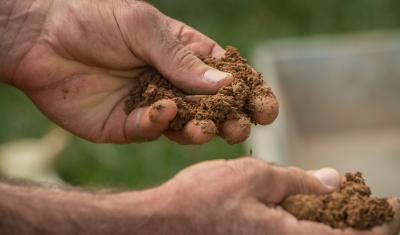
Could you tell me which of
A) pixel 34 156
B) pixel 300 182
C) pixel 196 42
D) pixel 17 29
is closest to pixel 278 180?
pixel 300 182

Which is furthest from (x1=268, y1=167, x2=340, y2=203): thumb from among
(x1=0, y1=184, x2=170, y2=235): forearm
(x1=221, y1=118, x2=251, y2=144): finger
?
(x1=0, y1=184, x2=170, y2=235): forearm

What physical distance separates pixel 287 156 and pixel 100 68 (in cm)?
143

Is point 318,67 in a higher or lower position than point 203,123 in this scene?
higher

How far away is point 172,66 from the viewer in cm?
237

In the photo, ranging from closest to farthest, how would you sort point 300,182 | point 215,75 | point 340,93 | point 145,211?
point 145,211, point 300,182, point 215,75, point 340,93

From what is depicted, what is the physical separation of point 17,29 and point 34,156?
1795mm

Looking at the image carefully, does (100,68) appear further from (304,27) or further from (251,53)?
(304,27)

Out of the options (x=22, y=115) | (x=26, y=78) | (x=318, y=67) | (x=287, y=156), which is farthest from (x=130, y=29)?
(x=22, y=115)

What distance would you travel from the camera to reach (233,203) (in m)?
1.99

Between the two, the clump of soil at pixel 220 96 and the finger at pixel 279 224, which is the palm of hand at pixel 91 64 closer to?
the clump of soil at pixel 220 96

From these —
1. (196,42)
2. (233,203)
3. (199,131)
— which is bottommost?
(233,203)

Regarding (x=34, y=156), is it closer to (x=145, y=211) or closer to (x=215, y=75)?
(x=215, y=75)

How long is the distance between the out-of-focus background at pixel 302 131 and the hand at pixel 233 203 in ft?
6.16

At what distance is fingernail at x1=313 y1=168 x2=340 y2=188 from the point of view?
212cm
